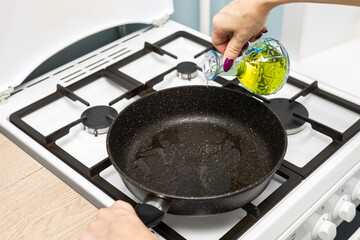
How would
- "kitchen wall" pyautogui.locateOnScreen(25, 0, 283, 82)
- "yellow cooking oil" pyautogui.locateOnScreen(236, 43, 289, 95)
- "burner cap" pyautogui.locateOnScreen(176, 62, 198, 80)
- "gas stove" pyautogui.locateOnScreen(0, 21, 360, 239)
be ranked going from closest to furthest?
"gas stove" pyautogui.locateOnScreen(0, 21, 360, 239), "yellow cooking oil" pyautogui.locateOnScreen(236, 43, 289, 95), "burner cap" pyautogui.locateOnScreen(176, 62, 198, 80), "kitchen wall" pyautogui.locateOnScreen(25, 0, 283, 82)

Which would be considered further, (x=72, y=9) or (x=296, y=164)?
(x=72, y=9)

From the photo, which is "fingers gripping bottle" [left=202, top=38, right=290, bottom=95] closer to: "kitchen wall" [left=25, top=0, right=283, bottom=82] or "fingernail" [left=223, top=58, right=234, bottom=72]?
"fingernail" [left=223, top=58, right=234, bottom=72]

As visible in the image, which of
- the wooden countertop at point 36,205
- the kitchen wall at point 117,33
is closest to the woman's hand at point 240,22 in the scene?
the wooden countertop at point 36,205

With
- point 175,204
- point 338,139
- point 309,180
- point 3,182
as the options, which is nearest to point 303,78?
point 338,139

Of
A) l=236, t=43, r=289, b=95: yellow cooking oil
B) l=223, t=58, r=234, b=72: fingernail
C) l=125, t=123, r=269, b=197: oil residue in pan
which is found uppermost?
l=223, t=58, r=234, b=72: fingernail

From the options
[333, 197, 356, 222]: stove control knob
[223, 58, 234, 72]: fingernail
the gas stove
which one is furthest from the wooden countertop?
[333, 197, 356, 222]: stove control knob

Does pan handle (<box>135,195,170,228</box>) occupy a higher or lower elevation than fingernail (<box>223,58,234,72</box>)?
lower

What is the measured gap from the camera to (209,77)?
3.07ft

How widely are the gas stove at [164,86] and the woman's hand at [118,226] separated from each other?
0.30 feet

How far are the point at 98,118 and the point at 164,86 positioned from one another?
0.19m

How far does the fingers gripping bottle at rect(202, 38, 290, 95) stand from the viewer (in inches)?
36.1

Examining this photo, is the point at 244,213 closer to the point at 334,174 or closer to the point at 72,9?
the point at 334,174

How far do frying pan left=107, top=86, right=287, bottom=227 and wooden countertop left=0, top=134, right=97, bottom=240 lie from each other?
100 mm

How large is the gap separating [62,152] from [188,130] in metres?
0.25
